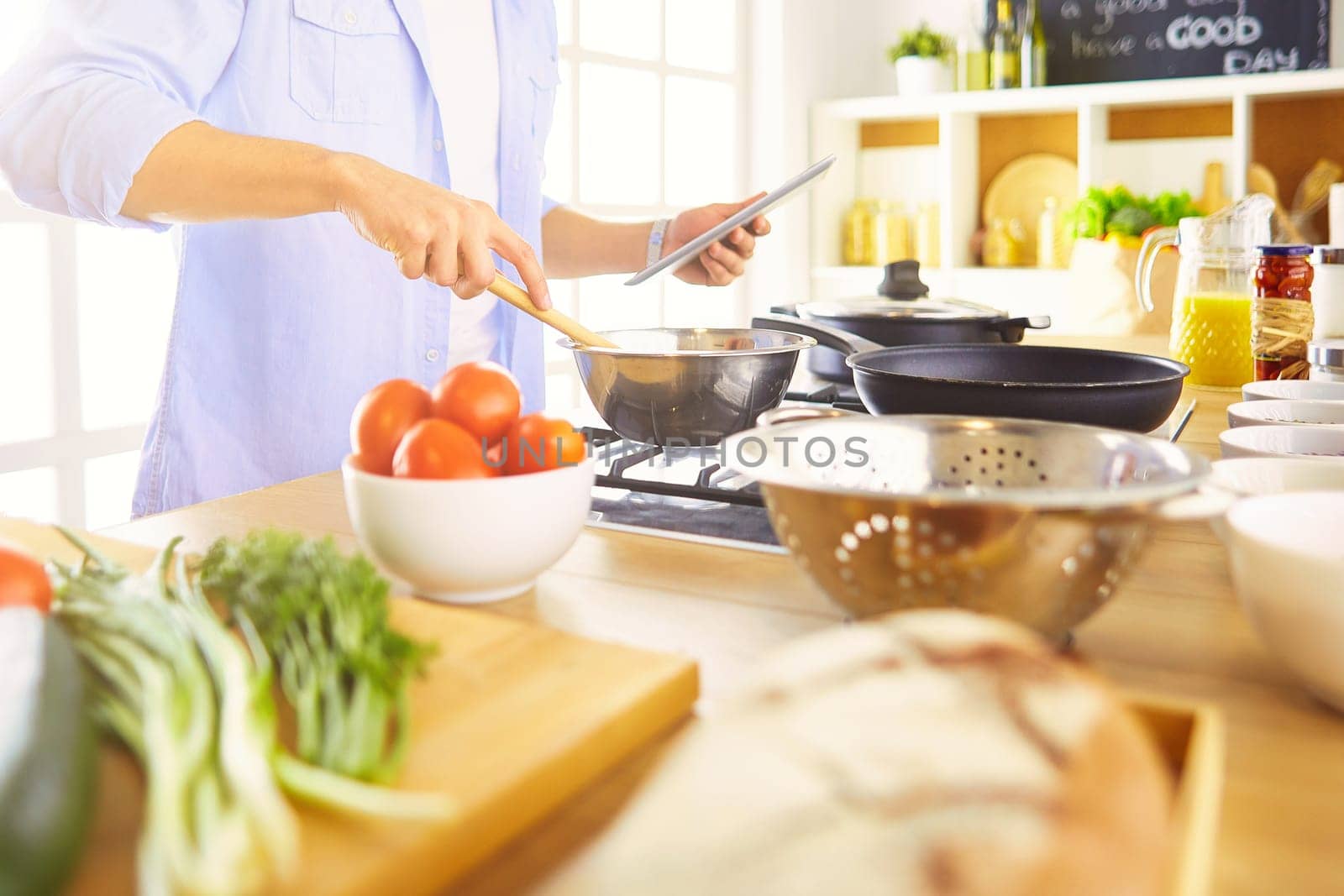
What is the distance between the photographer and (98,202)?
4.22 feet

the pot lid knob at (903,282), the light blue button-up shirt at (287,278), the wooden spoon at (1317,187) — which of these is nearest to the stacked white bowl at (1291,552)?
the pot lid knob at (903,282)

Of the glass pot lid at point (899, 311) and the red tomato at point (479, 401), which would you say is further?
the glass pot lid at point (899, 311)

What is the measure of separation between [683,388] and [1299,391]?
634mm

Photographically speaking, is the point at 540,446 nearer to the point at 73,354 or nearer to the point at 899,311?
the point at 899,311

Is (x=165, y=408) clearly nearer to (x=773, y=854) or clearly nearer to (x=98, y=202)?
(x=98, y=202)

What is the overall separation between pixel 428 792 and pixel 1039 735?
24 centimetres

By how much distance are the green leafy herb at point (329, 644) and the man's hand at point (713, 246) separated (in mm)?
1029

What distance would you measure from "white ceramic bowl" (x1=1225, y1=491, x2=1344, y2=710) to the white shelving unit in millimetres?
2879

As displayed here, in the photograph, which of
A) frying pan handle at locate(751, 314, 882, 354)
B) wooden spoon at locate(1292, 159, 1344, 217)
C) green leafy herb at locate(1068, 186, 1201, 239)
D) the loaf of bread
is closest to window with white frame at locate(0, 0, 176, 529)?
frying pan handle at locate(751, 314, 882, 354)

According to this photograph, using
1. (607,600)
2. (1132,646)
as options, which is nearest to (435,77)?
(607,600)

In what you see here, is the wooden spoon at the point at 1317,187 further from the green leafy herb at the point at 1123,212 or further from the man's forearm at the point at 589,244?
the man's forearm at the point at 589,244

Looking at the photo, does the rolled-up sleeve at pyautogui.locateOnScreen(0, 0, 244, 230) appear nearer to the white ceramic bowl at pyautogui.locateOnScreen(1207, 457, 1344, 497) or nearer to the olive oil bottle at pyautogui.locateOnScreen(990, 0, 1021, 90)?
the white ceramic bowl at pyautogui.locateOnScreen(1207, 457, 1344, 497)

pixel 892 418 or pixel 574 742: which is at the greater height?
pixel 892 418

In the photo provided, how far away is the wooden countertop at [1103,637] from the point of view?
0.47m
